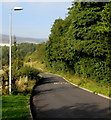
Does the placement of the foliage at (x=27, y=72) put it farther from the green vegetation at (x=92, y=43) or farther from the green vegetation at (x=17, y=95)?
the green vegetation at (x=92, y=43)

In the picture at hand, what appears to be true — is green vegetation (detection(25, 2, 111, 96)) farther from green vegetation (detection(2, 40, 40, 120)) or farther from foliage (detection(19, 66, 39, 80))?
green vegetation (detection(2, 40, 40, 120))

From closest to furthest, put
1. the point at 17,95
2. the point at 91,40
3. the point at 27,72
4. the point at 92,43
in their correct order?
1. the point at 17,95
2. the point at 92,43
3. the point at 91,40
4. the point at 27,72

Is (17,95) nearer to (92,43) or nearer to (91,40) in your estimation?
(92,43)

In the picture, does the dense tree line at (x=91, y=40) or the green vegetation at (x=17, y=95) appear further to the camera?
the dense tree line at (x=91, y=40)

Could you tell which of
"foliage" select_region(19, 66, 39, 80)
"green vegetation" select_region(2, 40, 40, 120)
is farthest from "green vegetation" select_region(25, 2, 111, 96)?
"green vegetation" select_region(2, 40, 40, 120)

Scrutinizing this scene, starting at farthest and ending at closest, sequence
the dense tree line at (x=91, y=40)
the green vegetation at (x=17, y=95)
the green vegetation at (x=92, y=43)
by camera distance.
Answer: the dense tree line at (x=91, y=40)
the green vegetation at (x=92, y=43)
the green vegetation at (x=17, y=95)

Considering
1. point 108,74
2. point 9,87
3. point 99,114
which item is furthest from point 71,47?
point 99,114

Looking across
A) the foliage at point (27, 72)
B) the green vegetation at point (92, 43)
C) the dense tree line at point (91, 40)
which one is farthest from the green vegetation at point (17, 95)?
the dense tree line at point (91, 40)

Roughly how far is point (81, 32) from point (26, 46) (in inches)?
5949

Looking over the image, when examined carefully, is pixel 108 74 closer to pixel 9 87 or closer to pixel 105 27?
pixel 105 27

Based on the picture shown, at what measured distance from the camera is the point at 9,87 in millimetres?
A: 18875

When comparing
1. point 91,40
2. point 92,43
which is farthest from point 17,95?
point 91,40

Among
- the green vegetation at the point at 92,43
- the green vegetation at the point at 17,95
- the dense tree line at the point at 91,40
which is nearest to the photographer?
the green vegetation at the point at 17,95

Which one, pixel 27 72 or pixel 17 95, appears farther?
pixel 27 72
